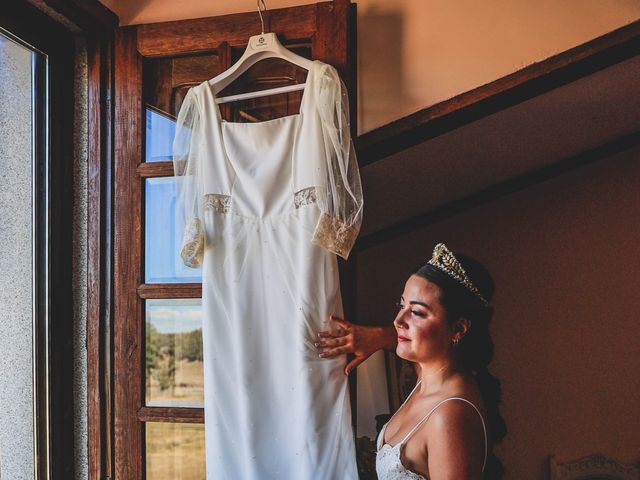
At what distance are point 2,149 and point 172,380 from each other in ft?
2.58

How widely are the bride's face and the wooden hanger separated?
60 cm

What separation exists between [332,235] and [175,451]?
2.61 feet

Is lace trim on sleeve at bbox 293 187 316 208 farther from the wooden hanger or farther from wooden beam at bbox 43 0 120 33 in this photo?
wooden beam at bbox 43 0 120 33

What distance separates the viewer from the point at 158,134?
181 centimetres

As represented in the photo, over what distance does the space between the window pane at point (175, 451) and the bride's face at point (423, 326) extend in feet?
2.14

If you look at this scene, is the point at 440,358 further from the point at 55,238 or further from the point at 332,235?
the point at 55,238

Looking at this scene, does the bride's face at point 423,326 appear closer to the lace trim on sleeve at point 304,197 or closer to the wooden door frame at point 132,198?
the wooden door frame at point 132,198

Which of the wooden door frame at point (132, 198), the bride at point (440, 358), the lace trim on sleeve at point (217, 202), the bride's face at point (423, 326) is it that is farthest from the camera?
the wooden door frame at point (132, 198)

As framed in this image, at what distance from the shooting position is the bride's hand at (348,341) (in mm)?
1563

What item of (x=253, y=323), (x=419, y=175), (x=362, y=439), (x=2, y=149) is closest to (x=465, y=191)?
(x=419, y=175)

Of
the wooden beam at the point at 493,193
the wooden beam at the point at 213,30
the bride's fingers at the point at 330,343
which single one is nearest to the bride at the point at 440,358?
the bride's fingers at the point at 330,343

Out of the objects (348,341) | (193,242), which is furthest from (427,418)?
(193,242)

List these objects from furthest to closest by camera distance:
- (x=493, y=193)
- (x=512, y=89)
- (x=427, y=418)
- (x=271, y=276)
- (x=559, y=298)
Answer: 1. (x=559, y=298)
2. (x=493, y=193)
3. (x=512, y=89)
4. (x=271, y=276)
5. (x=427, y=418)

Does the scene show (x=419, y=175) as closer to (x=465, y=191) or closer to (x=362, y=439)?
(x=465, y=191)
